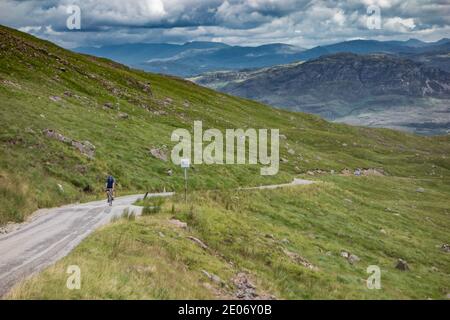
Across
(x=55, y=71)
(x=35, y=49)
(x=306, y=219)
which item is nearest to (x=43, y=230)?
(x=306, y=219)

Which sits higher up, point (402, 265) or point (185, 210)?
point (185, 210)

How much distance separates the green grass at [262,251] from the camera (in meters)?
19.4

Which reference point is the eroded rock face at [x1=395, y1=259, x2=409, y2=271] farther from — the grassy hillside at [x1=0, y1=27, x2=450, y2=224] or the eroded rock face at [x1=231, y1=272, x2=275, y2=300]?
the grassy hillside at [x1=0, y1=27, x2=450, y2=224]

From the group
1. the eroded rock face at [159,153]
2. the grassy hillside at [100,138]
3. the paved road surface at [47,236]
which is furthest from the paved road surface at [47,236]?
the eroded rock face at [159,153]

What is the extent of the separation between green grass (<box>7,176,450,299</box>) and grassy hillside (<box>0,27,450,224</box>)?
10.4 metres

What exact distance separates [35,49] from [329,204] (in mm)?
68748

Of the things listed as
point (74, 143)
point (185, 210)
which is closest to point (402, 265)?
point (185, 210)

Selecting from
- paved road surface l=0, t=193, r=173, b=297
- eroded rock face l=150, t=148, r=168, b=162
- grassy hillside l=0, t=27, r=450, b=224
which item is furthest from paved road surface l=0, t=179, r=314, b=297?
eroded rock face l=150, t=148, r=168, b=162

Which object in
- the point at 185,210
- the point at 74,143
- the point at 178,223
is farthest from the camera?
the point at 74,143

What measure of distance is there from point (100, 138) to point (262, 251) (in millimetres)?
32709

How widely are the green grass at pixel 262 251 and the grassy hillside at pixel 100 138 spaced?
10371 mm

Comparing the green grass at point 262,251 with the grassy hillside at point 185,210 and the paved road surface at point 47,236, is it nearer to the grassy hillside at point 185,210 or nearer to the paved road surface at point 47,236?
the grassy hillside at point 185,210

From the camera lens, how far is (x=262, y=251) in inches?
1152

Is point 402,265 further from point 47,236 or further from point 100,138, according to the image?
point 100,138
